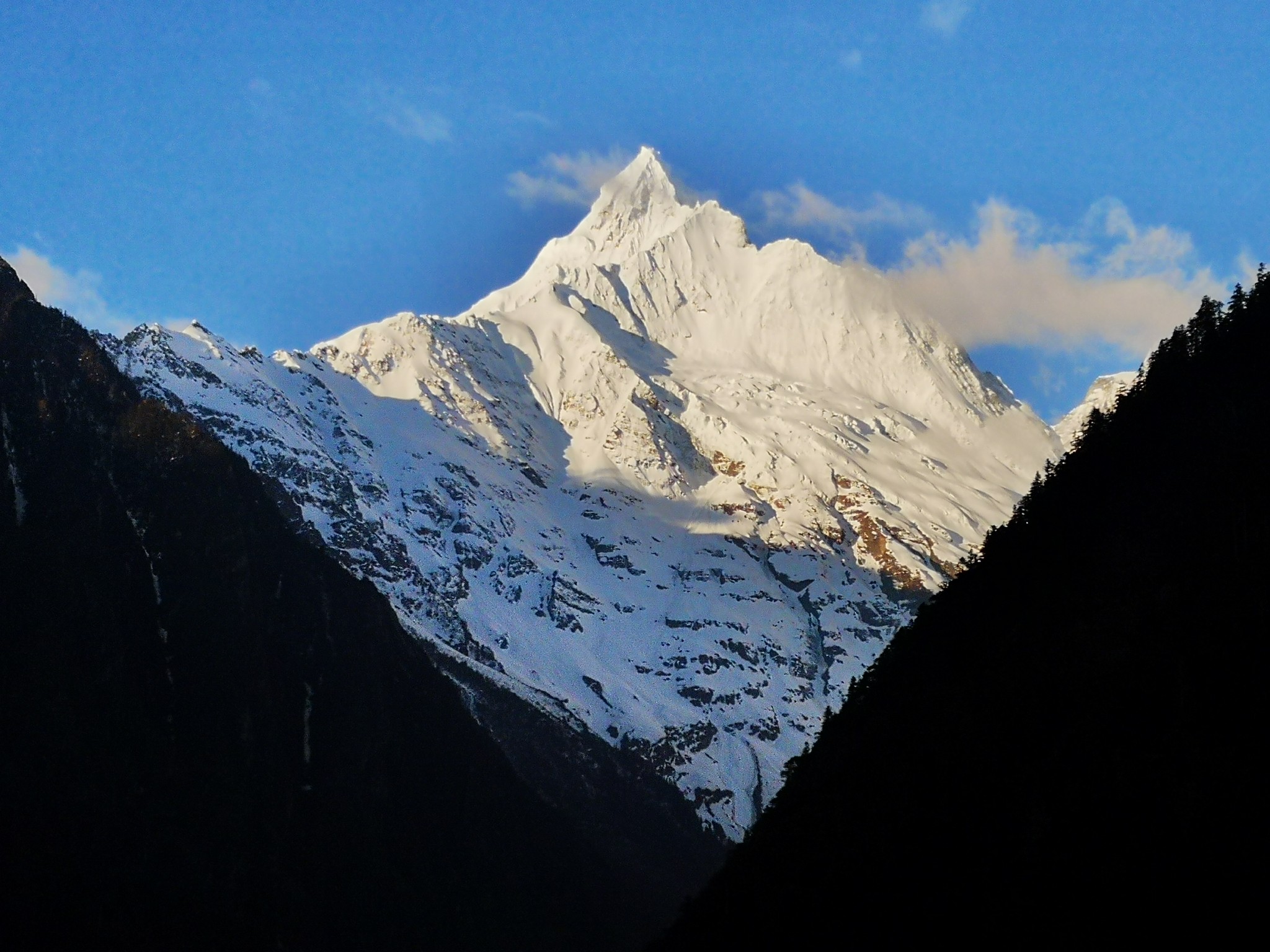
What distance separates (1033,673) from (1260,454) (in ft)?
49.6

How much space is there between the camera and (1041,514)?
351ft

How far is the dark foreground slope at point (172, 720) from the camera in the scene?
466 feet

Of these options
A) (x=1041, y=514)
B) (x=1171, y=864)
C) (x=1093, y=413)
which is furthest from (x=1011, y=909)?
(x=1093, y=413)

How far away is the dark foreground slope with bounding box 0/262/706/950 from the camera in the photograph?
142125 millimetres

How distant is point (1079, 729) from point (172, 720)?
10422cm

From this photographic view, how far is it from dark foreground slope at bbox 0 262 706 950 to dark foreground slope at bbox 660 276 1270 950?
170ft

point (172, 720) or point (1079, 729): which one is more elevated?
point (1079, 729)

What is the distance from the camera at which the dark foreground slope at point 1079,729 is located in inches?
2549

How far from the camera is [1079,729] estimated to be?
2953 inches

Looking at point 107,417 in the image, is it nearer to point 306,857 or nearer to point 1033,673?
point 306,857

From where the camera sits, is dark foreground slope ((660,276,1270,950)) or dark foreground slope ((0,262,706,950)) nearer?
dark foreground slope ((660,276,1270,950))

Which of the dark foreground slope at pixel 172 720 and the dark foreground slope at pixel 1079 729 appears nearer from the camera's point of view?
the dark foreground slope at pixel 1079 729

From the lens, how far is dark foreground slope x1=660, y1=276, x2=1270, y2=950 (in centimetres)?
6475

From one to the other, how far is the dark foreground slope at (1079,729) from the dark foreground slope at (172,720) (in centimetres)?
5171
